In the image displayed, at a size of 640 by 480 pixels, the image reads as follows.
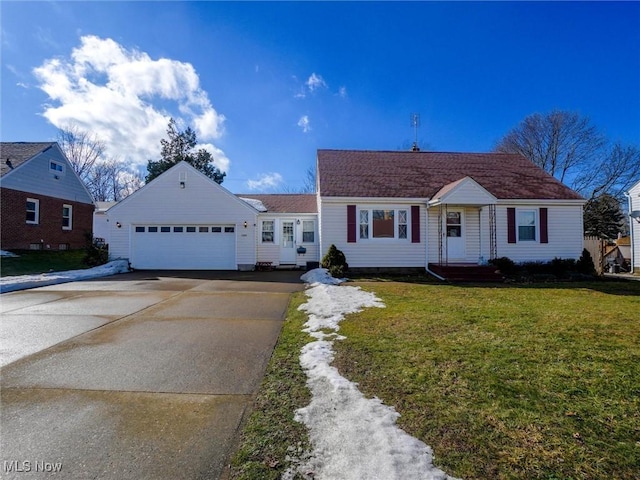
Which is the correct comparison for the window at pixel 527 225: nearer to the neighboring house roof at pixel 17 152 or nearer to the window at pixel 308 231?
the window at pixel 308 231

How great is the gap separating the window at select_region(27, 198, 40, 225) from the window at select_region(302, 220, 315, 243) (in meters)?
16.5

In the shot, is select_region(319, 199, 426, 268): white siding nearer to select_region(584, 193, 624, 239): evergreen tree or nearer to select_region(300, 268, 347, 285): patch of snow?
select_region(300, 268, 347, 285): patch of snow

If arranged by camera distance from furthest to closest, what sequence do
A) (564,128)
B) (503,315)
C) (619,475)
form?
1. (564,128)
2. (503,315)
3. (619,475)

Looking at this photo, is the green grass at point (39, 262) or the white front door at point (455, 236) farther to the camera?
the white front door at point (455, 236)

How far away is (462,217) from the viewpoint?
1372 centimetres

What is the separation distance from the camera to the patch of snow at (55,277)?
9.49 meters

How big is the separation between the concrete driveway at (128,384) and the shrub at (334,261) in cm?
551

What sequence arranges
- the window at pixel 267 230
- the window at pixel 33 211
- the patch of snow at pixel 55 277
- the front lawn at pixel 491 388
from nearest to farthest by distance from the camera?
1. the front lawn at pixel 491 388
2. the patch of snow at pixel 55 277
3. the window at pixel 267 230
4. the window at pixel 33 211

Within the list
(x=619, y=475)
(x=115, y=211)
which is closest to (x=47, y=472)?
(x=619, y=475)

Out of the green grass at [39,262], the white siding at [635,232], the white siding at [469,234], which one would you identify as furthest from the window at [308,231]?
the white siding at [635,232]

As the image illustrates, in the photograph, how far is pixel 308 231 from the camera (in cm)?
1597

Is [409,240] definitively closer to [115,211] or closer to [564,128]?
[115,211]

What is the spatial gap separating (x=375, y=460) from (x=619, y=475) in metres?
1.54

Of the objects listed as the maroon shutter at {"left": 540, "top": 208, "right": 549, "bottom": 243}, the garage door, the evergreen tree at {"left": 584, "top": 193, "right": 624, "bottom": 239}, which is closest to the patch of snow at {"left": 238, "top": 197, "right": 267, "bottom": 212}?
the garage door
